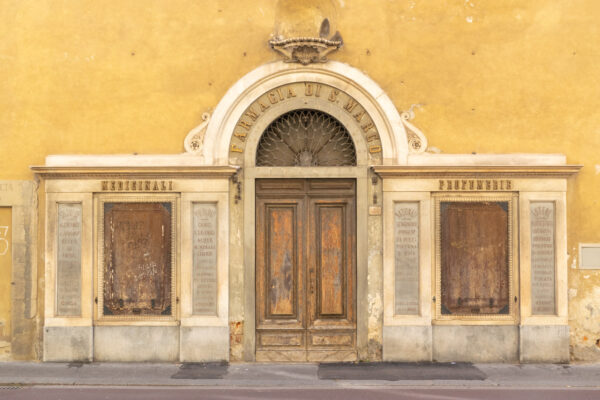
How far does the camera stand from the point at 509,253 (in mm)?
10641

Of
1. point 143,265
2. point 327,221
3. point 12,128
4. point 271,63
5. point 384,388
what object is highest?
point 271,63

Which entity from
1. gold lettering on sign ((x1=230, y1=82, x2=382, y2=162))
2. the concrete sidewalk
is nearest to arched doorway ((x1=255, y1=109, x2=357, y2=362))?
gold lettering on sign ((x1=230, y1=82, x2=382, y2=162))

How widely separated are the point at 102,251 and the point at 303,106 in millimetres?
3794

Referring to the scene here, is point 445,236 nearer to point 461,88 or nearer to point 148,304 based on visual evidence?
point 461,88

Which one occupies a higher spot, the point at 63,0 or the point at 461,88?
the point at 63,0

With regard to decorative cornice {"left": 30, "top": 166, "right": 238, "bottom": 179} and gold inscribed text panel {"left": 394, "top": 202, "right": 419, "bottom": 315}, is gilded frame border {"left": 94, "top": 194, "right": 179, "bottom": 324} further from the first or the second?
gold inscribed text panel {"left": 394, "top": 202, "right": 419, "bottom": 315}

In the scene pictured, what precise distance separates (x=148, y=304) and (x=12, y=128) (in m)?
3.45

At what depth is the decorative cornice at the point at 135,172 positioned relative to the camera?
34.7ft

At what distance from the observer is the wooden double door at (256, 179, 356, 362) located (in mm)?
10758

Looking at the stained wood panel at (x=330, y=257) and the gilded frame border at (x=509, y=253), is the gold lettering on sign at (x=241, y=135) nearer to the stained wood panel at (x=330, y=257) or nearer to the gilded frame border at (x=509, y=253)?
the stained wood panel at (x=330, y=257)

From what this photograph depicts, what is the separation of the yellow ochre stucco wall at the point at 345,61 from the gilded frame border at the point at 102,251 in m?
0.74

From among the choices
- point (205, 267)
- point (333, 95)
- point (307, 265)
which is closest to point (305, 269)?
point (307, 265)

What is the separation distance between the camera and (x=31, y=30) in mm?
10867

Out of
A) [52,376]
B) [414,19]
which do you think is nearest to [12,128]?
[52,376]
